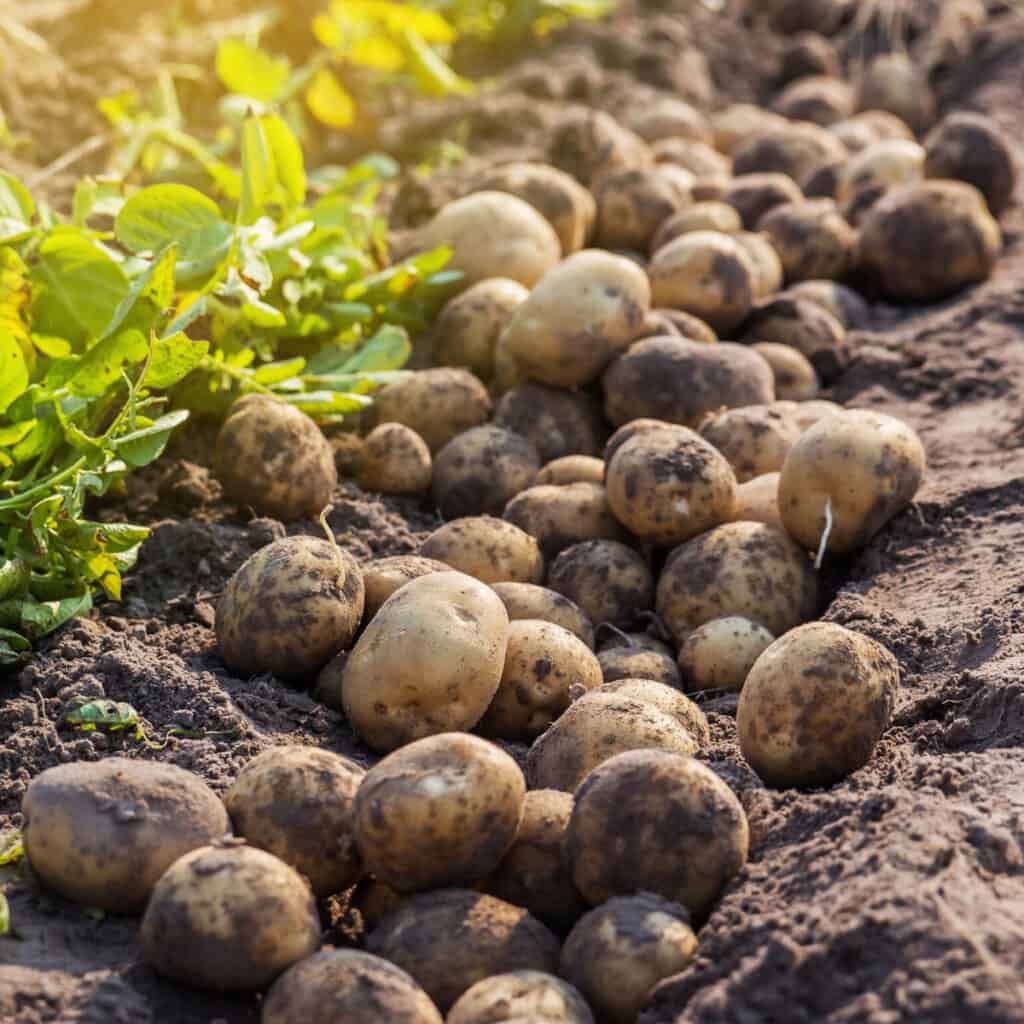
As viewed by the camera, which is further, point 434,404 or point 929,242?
point 929,242

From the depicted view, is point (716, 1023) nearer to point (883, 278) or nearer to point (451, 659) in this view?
point (451, 659)

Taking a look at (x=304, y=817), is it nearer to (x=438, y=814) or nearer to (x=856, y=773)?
(x=438, y=814)

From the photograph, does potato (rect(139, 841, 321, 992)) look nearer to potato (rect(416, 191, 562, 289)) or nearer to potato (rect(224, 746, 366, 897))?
potato (rect(224, 746, 366, 897))

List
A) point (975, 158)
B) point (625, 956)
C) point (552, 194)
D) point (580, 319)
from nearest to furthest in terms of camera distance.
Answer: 1. point (625, 956)
2. point (580, 319)
3. point (552, 194)
4. point (975, 158)

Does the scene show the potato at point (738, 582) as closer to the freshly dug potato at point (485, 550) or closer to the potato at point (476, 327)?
the freshly dug potato at point (485, 550)

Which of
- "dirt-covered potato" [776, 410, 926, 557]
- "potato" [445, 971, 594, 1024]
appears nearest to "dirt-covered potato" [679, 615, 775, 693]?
"dirt-covered potato" [776, 410, 926, 557]

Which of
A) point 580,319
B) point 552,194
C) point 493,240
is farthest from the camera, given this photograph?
point 552,194

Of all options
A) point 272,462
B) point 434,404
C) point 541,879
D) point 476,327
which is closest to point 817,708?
point 541,879
